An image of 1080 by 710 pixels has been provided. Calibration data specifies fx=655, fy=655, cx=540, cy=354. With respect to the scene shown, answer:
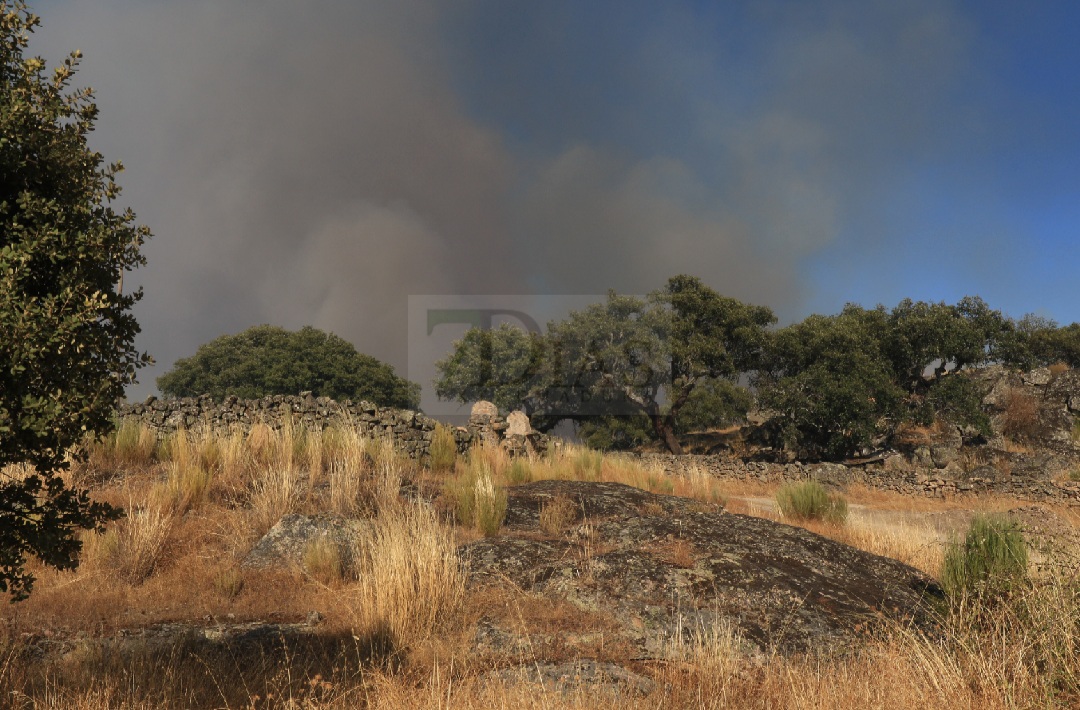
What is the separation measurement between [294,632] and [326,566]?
1.44 m

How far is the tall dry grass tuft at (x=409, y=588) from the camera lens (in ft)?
18.4

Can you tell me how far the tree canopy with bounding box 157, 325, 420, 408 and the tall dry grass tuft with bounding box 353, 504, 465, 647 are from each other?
43.0 metres

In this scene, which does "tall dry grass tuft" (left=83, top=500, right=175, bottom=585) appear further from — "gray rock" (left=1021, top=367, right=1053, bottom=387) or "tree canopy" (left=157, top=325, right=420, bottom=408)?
"tree canopy" (left=157, top=325, right=420, bottom=408)

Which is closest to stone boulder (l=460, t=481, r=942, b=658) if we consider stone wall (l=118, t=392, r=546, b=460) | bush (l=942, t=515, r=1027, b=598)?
bush (l=942, t=515, r=1027, b=598)

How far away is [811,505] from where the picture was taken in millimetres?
13852

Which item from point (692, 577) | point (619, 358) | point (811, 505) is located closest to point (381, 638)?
point (692, 577)

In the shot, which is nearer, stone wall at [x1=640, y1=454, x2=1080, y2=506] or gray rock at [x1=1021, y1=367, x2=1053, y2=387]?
stone wall at [x1=640, y1=454, x2=1080, y2=506]

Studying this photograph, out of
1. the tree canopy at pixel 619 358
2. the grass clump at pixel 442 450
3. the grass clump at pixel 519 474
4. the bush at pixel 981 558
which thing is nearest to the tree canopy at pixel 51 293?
the bush at pixel 981 558

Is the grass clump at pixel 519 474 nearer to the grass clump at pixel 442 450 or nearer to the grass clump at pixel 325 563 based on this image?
the grass clump at pixel 442 450

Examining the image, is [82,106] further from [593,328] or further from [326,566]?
[593,328]

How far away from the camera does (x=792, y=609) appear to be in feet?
20.8

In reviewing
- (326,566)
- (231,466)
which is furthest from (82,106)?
(231,466)

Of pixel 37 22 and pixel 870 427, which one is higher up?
pixel 37 22

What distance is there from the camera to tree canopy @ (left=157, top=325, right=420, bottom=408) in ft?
154
